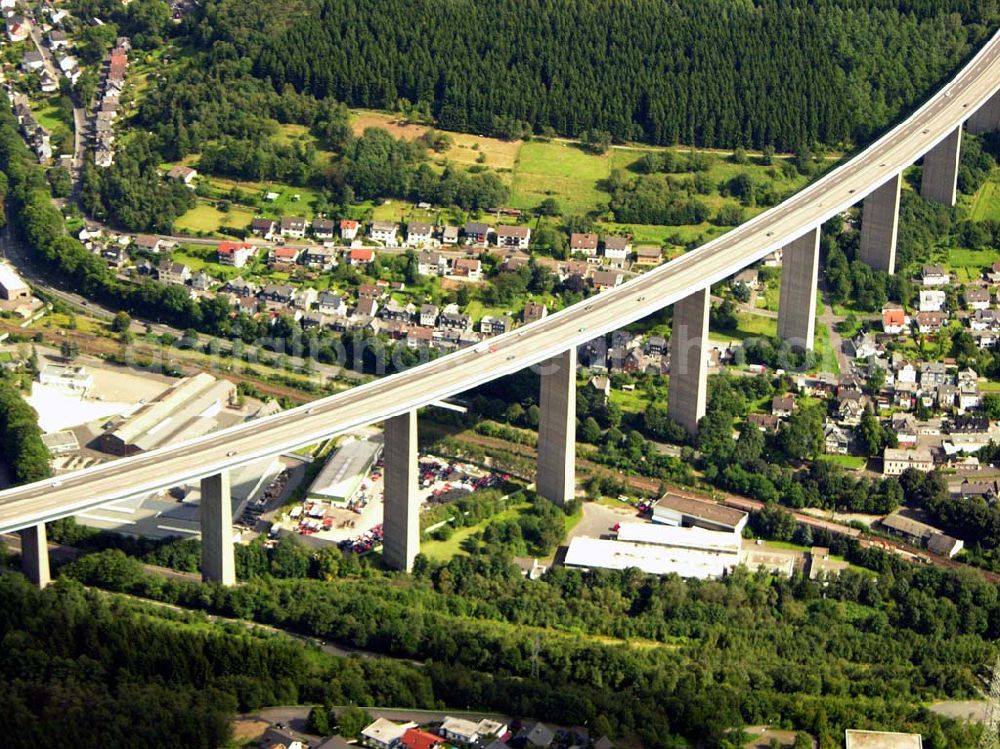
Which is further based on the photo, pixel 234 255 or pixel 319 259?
pixel 234 255

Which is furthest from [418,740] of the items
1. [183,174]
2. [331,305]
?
[183,174]

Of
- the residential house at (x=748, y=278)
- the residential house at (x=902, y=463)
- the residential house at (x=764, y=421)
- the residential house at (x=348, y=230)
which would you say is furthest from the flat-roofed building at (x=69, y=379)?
the residential house at (x=902, y=463)

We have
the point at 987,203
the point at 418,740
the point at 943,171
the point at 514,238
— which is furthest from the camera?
the point at 987,203

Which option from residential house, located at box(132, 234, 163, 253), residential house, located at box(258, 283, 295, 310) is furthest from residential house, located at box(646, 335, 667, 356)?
residential house, located at box(132, 234, 163, 253)

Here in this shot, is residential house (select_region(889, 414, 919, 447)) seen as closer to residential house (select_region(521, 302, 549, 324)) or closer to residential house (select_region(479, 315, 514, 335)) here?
residential house (select_region(521, 302, 549, 324))

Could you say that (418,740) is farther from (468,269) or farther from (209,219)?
(209,219)

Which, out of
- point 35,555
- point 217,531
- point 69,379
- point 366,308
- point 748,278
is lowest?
point 35,555
